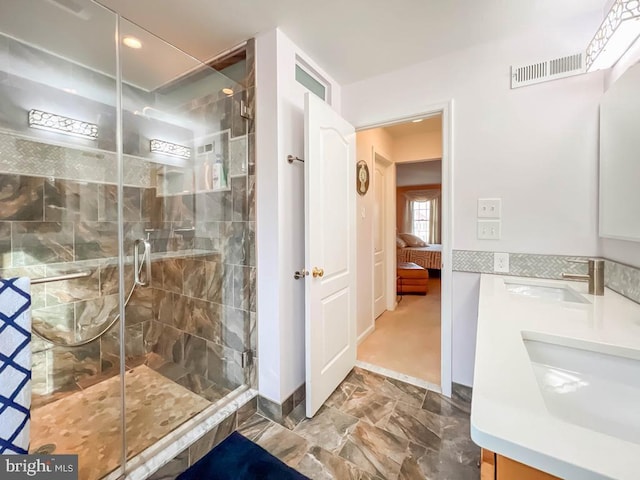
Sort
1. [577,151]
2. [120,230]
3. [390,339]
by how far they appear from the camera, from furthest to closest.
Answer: [390,339] < [120,230] < [577,151]

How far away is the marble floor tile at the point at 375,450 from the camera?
4.61ft

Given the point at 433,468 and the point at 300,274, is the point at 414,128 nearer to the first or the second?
the point at 300,274

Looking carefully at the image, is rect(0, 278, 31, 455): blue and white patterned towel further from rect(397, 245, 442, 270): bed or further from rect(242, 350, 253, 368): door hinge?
rect(397, 245, 442, 270): bed

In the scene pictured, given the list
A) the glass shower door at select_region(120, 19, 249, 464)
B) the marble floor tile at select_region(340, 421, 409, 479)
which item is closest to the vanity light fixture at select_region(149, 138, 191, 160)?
the glass shower door at select_region(120, 19, 249, 464)

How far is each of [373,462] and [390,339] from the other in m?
1.59

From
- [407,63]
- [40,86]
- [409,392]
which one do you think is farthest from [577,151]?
[40,86]

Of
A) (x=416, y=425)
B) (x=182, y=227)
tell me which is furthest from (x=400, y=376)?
(x=182, y=227)

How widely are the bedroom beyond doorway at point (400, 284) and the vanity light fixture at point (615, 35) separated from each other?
102 cm

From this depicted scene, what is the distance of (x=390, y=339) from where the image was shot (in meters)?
2.95

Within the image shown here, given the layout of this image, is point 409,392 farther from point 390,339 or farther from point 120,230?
point 120,230

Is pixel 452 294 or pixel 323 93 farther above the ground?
pixel 323 93

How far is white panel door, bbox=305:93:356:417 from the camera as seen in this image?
1714mm

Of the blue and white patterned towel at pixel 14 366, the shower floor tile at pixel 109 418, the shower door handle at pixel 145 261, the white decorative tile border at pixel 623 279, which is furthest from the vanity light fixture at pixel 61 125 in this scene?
the white decorative tile border at pixel 623 279

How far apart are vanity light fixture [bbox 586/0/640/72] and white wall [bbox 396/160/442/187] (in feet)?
18.2
